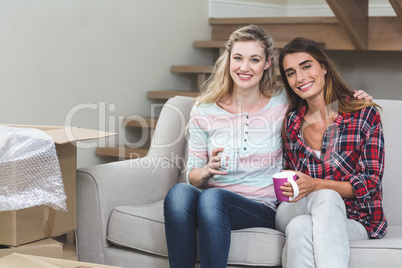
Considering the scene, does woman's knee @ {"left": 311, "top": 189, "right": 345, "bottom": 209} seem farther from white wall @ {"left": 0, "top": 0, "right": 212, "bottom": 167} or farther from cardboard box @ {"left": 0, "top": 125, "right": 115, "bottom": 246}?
white wall @ {"left": 0, "top": 0, "right": 212, "bottom": 167}

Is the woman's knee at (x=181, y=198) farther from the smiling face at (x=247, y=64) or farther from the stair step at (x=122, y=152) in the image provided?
the stair step at (x=122, y=152)

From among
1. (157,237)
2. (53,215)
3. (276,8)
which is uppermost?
(276,8)

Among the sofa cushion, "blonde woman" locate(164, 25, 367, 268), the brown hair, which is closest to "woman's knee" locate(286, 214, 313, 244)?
the sofa cushion

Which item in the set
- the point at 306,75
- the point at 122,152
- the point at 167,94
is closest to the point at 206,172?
the point at 306,75

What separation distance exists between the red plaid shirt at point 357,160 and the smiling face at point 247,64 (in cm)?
22

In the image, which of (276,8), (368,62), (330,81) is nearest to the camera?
(330,81)

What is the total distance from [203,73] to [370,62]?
1.17 metres

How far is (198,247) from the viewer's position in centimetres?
186

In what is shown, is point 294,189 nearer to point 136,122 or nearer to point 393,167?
point 393,167

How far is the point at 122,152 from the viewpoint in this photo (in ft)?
11.8

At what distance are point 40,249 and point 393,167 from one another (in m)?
1.26

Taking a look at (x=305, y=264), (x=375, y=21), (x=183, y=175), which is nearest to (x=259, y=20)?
(x=375, y=21)

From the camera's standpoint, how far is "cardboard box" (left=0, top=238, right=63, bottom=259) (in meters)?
1.75

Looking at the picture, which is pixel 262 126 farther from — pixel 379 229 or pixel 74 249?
pixel 74 249
